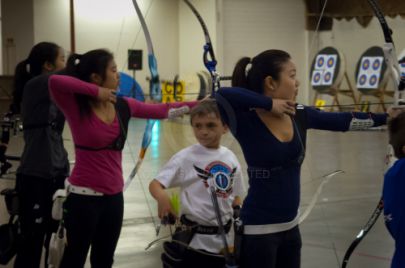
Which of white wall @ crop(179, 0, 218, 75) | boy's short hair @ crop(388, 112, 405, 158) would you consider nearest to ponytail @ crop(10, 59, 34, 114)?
boy's short hair @ crop(388, 112, 405, 158)

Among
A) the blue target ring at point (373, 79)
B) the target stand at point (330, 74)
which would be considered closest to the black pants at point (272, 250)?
the target stand at point (330, 74)

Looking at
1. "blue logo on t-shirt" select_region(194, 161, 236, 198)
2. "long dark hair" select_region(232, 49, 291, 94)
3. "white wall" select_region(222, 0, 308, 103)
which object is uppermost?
"white wall" select_region(222, 0, 308, 103)

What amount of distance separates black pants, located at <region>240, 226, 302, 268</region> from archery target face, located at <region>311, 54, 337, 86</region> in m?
10.8

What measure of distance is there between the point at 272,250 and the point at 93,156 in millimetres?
821

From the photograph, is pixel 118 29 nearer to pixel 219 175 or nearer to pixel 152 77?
pixel 152 77

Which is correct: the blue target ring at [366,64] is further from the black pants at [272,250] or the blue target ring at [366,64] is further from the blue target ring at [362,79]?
the black pants at [272,250]

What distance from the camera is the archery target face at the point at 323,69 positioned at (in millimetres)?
12430

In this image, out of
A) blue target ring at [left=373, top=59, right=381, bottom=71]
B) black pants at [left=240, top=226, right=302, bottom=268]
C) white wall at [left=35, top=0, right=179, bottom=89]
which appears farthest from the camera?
blue target ring at [left=373, top=59, right=381, bottom=71]

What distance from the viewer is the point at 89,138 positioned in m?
2.29

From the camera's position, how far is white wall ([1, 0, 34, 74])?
12.2 m

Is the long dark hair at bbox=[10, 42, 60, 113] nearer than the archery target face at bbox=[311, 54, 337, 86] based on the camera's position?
Yes

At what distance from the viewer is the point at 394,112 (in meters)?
1.94

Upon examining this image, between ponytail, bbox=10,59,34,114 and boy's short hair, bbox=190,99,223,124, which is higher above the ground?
ponytail, bbox=10,59,34,114

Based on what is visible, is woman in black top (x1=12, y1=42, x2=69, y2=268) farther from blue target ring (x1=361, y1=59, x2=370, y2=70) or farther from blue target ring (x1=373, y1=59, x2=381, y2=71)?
blue target ring (x1=361, y1=59, x2=370, y2=70)
